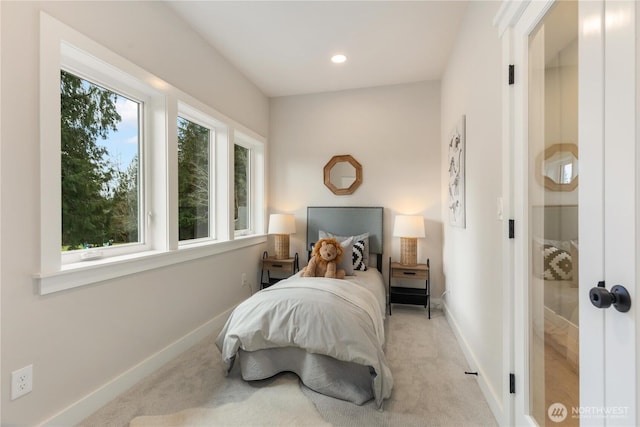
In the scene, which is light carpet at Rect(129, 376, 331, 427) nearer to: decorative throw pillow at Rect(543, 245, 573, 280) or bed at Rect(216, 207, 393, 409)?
bed at Rect(216, 207, 393, 409)

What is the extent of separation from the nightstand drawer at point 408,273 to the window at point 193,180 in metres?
2.16

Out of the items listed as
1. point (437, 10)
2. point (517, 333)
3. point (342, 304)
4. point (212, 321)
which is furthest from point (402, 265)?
point (437, 10)

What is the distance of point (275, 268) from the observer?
362 cm

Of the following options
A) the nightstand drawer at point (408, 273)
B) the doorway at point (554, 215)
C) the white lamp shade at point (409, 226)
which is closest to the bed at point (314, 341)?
the doorway at point (554, 215)

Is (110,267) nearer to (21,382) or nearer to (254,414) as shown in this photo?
(21,382)

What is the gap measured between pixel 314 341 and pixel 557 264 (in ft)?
4.25

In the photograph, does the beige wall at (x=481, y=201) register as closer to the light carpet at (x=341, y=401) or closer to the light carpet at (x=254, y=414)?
the light carpet at (x=341, y=401)

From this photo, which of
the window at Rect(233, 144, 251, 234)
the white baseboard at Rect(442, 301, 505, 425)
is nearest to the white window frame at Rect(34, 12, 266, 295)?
the window at Rect(233, 144, 251, 234)

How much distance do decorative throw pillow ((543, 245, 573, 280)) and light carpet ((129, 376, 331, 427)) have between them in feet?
4.37

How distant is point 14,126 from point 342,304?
6.43 ft

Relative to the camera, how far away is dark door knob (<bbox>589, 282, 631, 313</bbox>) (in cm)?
74

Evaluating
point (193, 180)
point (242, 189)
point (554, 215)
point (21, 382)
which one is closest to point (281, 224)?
point (242, 189)

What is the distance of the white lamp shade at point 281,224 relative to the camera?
3592 millimetres

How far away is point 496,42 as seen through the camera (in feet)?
5.25
